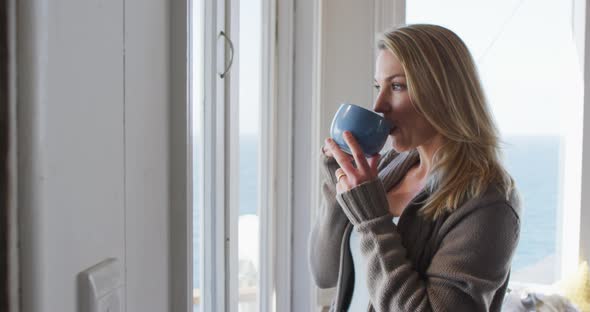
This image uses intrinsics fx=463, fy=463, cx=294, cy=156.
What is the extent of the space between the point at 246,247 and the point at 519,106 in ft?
5.41

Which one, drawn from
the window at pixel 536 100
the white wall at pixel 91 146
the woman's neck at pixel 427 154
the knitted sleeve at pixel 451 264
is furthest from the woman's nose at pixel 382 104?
the window at pixel 536 100

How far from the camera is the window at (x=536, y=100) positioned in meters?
2.27

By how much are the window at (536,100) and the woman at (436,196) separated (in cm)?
148

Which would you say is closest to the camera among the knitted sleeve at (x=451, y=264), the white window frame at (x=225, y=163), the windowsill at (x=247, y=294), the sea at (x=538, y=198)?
the white window frame at (x=225, y=163)

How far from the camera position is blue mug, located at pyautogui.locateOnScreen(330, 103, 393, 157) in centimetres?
95

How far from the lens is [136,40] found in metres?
0.50

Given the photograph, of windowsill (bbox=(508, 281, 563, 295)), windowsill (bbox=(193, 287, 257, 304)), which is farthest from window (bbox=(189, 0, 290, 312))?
windowsill (bbox=(508, 281, 563, 295))

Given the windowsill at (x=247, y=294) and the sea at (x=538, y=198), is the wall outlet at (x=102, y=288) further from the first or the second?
the sea at (x=538, y=198)

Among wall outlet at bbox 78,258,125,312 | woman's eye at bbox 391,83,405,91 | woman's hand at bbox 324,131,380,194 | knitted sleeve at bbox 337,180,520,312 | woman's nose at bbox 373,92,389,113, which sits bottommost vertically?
knitted sleeve at bbox 337,180,520,312

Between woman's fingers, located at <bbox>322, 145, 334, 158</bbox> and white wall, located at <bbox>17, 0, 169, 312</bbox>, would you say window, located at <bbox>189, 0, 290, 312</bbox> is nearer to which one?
white wall, located at <bbox>17, 0, 169, 312</bbox>

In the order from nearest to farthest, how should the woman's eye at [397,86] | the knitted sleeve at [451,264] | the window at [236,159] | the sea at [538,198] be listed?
the knitted sleeve at [451,264] < the woman's eye at [397,86] < the window at [236,159] < the sea at [538,198]

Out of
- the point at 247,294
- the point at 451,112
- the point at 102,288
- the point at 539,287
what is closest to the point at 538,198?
the point at 539,287

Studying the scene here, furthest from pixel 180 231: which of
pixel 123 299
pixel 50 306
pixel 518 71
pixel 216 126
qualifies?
pixel 518 71

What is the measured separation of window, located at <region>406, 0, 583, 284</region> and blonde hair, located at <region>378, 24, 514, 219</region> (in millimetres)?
1460
